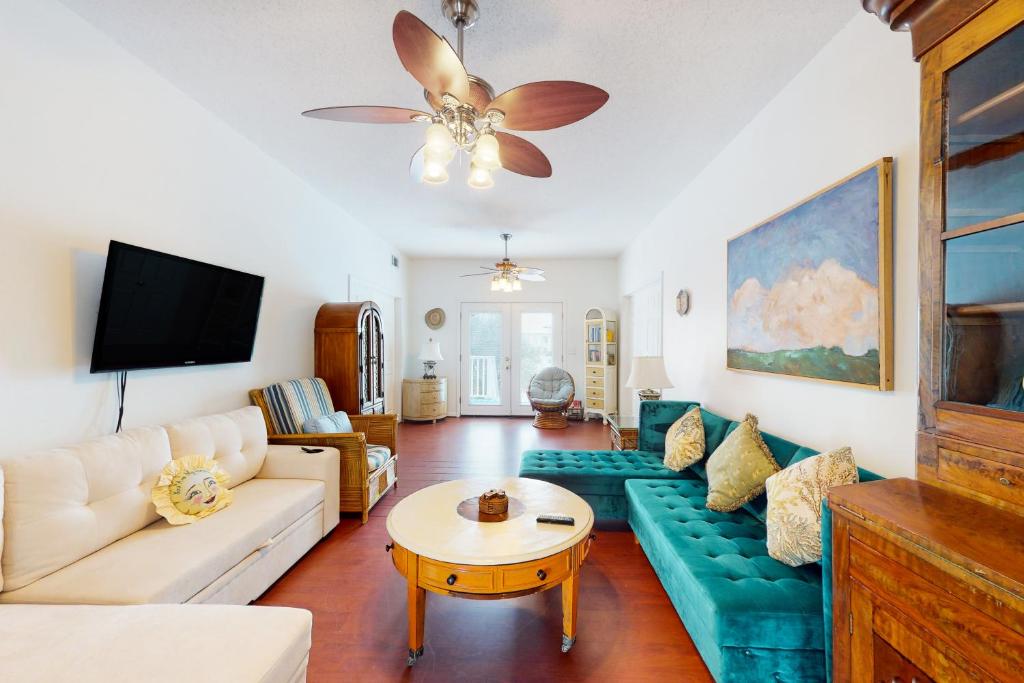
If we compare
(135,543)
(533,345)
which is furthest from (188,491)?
(533,345)

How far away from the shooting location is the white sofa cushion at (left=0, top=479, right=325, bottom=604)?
4.77ft

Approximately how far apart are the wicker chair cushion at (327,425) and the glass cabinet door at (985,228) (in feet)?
10.6

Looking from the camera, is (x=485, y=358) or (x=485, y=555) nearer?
(x=485, y=555)

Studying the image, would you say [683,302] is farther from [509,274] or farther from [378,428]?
[378,428]

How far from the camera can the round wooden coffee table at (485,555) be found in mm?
1603

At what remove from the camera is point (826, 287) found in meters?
1.95

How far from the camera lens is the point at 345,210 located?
448 centimetres

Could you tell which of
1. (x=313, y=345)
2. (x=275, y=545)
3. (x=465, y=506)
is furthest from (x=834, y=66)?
(x=313, y=345)

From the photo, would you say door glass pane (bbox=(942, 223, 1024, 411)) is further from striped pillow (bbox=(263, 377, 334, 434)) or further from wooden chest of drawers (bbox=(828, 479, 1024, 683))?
striped pillow (bbox=(263, 377, 334, 434))

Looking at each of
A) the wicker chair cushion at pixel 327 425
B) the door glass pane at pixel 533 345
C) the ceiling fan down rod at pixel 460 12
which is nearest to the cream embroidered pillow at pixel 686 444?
the wicker chair cushion at pixel 327 425

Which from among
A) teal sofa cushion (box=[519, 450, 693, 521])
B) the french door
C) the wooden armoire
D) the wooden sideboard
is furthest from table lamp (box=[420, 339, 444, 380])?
teal sofa cushion (box=[519, 450, 693, 521])

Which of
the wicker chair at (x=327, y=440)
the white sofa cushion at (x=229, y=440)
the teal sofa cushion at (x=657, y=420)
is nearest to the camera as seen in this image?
the white sofa cushion at (x=229, y=440)

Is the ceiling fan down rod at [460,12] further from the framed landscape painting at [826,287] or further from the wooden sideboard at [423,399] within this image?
the wooden sideboard at [423,399]

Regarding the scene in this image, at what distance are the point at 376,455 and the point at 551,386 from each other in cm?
376
